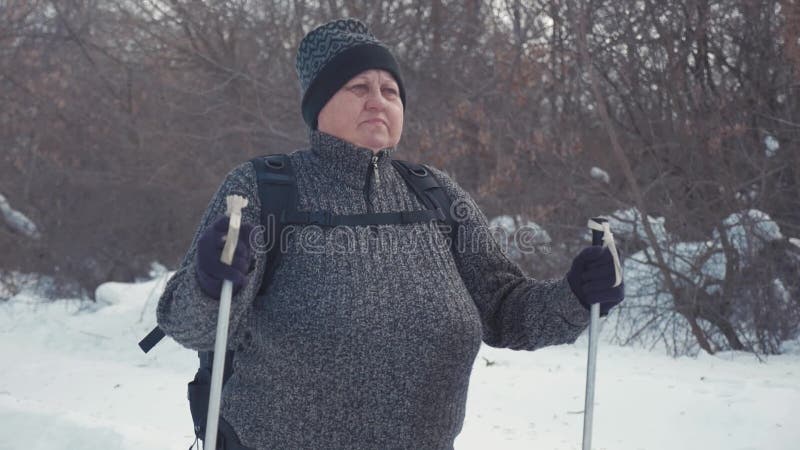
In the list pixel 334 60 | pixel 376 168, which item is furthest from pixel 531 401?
pixel 334 60

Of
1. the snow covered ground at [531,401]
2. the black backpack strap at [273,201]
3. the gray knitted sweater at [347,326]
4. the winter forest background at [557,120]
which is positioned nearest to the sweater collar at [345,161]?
the gray knitted sweater at [347,326]

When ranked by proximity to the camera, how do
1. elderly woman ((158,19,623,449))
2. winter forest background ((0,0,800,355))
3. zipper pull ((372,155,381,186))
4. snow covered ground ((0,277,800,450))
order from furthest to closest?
winter forest background ((0,0,800,355))
snow covered ground ((0,277,800,450))
zipper pull ((372,155,381,186))
elderly woman ((158,19,623,449))

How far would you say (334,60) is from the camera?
91.3 inches

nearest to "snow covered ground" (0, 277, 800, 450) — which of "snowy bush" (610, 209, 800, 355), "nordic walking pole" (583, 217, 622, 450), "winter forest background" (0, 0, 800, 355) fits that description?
"snowy bush" (610, 209, 800, 355)

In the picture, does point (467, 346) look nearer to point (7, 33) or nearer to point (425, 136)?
point (425, 136)

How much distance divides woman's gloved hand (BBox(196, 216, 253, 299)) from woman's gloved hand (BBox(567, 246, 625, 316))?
864 mm

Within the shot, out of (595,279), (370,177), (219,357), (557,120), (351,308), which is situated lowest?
(219,357)

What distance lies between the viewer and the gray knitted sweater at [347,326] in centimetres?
200

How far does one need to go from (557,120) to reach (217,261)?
7.57m

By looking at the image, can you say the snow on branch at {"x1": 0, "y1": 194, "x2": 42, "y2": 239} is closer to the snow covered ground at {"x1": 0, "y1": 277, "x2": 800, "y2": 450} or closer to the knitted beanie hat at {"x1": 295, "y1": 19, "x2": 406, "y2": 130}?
the snow covered ground at {"x1": 0, "y1": 277, "x2": 800, "y2": 450}

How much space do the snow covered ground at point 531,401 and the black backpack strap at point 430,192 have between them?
234cm

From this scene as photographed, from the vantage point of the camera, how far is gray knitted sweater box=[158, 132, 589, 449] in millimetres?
2002
